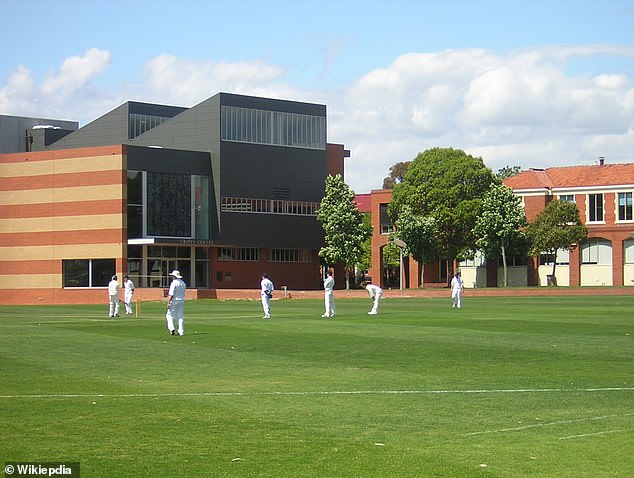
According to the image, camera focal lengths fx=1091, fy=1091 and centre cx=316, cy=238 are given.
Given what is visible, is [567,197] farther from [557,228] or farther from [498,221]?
[498,221]

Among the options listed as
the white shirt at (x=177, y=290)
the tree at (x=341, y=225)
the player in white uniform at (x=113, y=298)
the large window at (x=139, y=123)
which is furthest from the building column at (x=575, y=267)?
the white shirt at (x=177, y=290)

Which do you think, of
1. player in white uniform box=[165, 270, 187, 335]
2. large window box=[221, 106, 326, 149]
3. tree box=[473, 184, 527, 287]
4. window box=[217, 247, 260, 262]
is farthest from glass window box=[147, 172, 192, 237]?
player in white uniform box=[165, 270, 187, 335]

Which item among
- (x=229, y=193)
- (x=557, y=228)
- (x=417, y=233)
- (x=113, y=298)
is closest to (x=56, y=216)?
(x=229, y=193)

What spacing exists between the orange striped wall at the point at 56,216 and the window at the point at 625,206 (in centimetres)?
4430

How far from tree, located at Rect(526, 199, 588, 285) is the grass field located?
63.1m

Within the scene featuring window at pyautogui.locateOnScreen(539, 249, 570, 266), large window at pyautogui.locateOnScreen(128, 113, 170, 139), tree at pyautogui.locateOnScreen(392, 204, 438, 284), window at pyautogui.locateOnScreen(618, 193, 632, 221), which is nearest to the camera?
tree at pyautogui.locateOnScreen(392, 204, 438, 284)

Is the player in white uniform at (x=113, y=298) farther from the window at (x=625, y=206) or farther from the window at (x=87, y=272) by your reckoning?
the window at (x=625, y=206)

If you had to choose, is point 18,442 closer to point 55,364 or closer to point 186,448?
point 186,448

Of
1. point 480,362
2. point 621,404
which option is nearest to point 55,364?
point 480,362

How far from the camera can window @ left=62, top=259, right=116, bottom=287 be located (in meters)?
92.6

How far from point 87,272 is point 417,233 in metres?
28.4

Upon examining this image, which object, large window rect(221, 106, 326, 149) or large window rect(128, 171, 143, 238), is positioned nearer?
large window rect(128, 171, 143, 238)

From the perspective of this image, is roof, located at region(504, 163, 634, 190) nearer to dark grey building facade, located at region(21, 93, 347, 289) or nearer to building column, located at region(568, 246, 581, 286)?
building column, located at region(568, 246, 581, 286)

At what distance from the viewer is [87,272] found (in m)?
93.1
